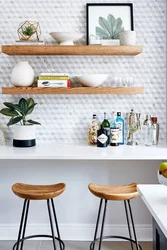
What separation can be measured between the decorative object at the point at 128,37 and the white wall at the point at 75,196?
1051 millimetres

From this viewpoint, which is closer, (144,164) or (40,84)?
(40,84)

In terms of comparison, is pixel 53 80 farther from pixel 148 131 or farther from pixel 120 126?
pixel 148 131

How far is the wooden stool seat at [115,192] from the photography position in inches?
103

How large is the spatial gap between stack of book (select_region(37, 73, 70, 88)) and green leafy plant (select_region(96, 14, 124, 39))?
0.52 metres

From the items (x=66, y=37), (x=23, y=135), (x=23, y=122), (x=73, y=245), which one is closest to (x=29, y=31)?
(x=66, y=37)

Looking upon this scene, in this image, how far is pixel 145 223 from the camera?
3.43 metres

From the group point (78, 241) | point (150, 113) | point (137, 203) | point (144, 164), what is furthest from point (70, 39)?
point (78, 241)

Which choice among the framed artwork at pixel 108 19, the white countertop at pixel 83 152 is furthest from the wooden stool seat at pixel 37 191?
the framed artwork at pixel 108 19

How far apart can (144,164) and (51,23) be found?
4.93ft

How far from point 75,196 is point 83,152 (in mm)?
642

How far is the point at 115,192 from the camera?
2777mm

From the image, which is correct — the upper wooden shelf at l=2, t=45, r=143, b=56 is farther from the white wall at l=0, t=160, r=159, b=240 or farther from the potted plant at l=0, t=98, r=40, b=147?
the white wall at l=0, t=160, r=159, b=240

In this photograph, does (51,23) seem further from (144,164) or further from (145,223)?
(145,223)

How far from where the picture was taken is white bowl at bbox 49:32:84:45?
10.1ft
